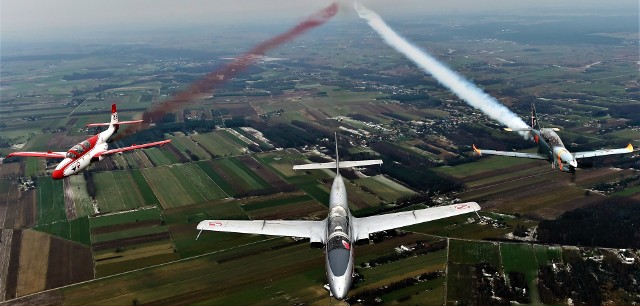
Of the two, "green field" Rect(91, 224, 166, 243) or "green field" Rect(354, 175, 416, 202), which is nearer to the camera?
"green field" Rect(91, 224, 166, 243)

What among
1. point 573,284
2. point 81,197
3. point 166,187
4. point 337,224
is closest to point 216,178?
point 166,187

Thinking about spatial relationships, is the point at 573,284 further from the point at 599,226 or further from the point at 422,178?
the point at 422,178

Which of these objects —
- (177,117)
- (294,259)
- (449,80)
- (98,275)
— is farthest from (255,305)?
(449,80)

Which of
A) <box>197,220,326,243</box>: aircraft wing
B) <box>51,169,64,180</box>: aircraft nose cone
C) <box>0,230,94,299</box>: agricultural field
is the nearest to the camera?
<box>197,220,326,243</box>: aircraft wing

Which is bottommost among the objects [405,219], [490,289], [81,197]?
[490,289]

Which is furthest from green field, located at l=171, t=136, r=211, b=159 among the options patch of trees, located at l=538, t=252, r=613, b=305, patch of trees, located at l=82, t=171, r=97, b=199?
patch of trees, located at l=538, t=252, r=613, b=305

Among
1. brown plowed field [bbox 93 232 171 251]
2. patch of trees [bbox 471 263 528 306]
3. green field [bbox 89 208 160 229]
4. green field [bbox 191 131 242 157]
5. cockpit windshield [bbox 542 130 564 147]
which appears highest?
cockpit windshield [bbox 542 130 564 147]

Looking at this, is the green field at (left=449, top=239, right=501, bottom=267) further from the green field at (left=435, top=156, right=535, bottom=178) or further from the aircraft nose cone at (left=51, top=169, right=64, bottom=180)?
the aircraft nose cone at (left=51, top=169, right=64, bottom=180)

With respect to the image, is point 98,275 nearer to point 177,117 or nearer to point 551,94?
point 177,117

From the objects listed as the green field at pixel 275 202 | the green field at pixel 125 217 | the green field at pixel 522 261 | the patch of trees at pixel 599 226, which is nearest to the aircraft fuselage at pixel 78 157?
the green field at pixel 125 217
